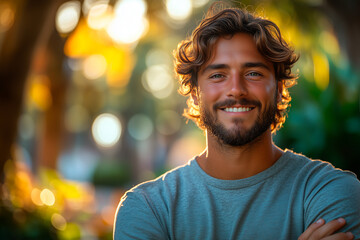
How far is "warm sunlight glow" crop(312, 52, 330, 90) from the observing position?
7152 mm

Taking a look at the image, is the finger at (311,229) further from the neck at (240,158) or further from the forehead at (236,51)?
the forehead at (236,51)

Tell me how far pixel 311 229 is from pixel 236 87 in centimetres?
89

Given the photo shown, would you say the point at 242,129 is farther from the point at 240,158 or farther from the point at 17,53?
the point at 17,53

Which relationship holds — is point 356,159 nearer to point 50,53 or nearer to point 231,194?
point 231,194

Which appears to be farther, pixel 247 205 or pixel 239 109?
pixel 239 109

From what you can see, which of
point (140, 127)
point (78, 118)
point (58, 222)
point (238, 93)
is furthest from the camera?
point (140, 127)

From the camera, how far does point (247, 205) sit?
9.01 feet

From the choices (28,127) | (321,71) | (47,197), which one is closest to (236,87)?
(321,71)

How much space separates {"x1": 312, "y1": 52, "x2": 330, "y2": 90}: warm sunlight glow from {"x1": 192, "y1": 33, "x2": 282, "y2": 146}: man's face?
4.33 meters

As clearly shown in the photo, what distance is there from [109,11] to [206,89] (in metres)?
8.10

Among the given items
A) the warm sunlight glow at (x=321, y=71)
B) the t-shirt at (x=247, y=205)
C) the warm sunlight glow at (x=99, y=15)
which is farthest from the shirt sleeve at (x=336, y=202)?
the warm sunlight glow at (x=99, y=15)

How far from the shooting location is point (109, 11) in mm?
10672

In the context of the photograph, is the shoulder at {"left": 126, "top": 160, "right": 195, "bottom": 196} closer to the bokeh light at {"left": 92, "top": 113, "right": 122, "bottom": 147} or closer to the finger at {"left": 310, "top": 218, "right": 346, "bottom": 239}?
the finger at {"left": 310, "top": 218, "right": 346, "bottom": 239}

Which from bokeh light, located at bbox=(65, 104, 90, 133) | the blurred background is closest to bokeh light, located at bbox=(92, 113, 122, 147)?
bokeh light, located at bbox=(65, 104, 90, 133)
